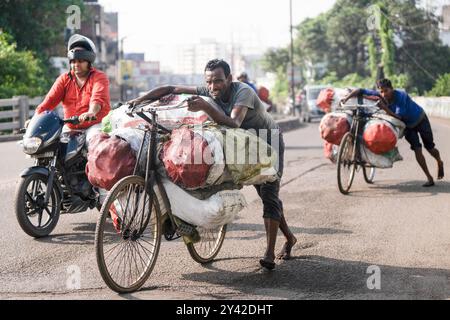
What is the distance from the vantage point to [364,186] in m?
11.4

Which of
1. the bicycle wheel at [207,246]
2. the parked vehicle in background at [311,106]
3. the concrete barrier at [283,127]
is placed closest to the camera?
the bicycle wheel at [207,246]

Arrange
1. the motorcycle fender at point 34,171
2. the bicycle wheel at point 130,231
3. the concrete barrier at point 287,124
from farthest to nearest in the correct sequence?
the concrete barrier at point 287,124, the motorcycle fender at point 34,171, the bicycle wheel at point 130,231

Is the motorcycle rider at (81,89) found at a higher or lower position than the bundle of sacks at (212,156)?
higher

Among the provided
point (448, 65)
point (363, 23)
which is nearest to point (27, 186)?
point (448, 65)

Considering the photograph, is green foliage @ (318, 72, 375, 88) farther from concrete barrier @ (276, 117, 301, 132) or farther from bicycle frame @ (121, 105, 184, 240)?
bicycle frame @ (121, 105, 184, 240)

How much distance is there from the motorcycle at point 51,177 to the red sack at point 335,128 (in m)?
4.35

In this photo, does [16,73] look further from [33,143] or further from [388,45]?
[388,45]

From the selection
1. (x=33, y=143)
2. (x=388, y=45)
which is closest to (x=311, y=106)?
(x=388, y=45)

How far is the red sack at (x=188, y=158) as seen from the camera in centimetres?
530

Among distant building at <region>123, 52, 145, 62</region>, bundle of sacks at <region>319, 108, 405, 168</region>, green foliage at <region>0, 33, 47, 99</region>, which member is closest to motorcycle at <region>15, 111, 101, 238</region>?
bundle of sacks at <region>319, 108, 405, 168</region>

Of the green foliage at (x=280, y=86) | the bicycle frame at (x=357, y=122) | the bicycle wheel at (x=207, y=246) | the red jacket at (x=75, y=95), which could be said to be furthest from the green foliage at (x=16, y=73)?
the green foliage at (x=280, y=86)

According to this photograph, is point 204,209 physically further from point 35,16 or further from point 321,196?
point 35,16

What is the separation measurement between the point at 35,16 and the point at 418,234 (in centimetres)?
3531

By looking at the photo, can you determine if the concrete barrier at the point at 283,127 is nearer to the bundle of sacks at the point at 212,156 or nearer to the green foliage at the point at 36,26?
the green foliage at the point at 36,26
